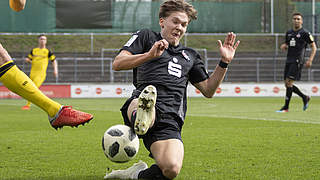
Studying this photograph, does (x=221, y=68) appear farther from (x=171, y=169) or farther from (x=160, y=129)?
(x=171, y=169)

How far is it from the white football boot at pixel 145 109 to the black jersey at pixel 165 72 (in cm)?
55

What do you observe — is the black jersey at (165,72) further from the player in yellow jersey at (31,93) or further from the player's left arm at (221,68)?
the player in yellow jersey at (31,93)

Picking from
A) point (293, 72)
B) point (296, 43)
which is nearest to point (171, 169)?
point (293, 72)

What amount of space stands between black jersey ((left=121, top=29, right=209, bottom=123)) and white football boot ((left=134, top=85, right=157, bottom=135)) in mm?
546

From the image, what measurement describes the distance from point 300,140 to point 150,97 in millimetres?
3971

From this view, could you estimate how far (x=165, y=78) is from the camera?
4.93m

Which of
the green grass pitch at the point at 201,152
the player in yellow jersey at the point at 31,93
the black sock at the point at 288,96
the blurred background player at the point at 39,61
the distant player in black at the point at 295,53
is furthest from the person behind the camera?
the blurred background player at the point at 39,61

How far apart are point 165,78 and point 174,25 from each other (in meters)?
0.48

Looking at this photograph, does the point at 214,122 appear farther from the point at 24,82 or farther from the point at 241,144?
the point at 24,82

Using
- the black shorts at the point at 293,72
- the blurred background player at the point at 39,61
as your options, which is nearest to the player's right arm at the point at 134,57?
the black shorts at the point at 293,72

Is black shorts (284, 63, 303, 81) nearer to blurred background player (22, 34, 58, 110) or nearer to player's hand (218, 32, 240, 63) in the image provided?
blurred background player (22, 34, 58, 110)

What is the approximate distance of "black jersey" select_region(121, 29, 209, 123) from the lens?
4.89 m

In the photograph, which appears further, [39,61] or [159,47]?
[39,61]

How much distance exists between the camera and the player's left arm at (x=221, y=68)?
496 centimetres
